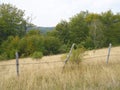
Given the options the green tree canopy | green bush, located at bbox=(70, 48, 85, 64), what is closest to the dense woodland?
the green tree canopy

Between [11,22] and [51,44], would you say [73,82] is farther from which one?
[11,22]

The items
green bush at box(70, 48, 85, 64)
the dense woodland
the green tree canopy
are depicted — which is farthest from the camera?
the green tree canopy

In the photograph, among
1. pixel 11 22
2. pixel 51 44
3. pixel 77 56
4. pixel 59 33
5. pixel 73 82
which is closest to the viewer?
pixel 73 82

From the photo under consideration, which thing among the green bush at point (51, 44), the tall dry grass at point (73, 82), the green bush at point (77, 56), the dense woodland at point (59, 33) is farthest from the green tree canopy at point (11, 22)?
the tall dry grass at point (73, 82)

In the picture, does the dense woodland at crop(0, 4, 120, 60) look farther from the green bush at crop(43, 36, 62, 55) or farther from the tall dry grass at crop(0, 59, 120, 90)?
the tall dry grass at crop(0, 59, 120, 90)

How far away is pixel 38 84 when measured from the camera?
6.63 metres

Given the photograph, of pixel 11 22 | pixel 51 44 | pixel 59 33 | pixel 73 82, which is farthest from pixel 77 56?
pixel 11 22

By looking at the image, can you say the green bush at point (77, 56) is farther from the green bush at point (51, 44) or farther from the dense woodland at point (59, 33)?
the green bush at point (51, 44)

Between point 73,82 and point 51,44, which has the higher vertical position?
point 73,82

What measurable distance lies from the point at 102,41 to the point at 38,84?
4678cm

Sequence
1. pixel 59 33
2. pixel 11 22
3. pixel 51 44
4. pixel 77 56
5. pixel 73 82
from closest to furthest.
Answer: pixel 73 82 < pixel 77 56 < pixel 51 44 < pixel 59 33 < pixel 11 22

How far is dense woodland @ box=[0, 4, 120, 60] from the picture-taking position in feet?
155

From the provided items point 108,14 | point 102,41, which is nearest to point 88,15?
point 108,14

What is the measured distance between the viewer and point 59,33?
5672cm
